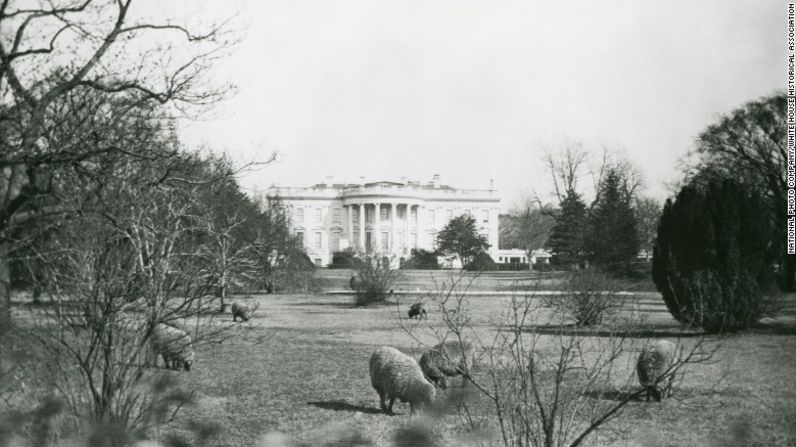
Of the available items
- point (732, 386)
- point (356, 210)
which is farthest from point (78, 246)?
point (356, 210)

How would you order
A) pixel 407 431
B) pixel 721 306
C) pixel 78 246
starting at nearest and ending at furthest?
pixel 407 431 < pixel 78 246 < pixel 721 306

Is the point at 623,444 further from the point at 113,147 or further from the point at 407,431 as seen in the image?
the point at 113,147

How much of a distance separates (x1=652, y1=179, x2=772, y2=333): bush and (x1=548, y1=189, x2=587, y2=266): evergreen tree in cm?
2464

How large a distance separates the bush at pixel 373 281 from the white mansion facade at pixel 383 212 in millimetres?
61476

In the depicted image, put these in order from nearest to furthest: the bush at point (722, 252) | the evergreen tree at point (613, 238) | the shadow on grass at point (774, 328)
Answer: the bush at point (722, 252) < the shadow on grass at point (774, 328) < the evergreen tree at point (613, 238)

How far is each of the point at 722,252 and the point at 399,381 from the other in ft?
32.8

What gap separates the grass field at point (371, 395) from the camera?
7.36 metres

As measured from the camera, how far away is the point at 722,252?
15609mm

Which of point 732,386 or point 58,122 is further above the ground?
point 58,122

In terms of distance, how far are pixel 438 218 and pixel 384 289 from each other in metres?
66.2

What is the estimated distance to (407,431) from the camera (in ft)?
8.25

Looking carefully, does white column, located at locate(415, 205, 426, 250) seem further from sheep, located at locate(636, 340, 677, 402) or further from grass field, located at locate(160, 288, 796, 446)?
sheep, located at locate(636, 340, 677, 402)

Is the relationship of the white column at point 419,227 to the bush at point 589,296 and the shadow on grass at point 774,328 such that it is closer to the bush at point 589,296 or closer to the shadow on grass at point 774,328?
the shadow on grass at point 774,328

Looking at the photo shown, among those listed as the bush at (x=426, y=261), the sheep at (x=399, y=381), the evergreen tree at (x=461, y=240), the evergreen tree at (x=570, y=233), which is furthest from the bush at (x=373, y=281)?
the bush at (x=426, y=261)
